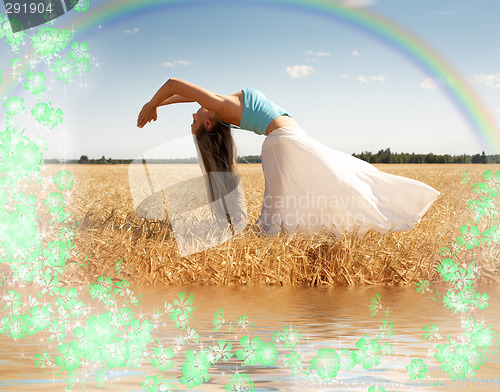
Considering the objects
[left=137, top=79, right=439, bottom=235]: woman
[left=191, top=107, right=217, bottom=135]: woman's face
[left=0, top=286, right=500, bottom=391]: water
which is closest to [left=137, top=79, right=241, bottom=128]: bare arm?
[left=137, top=79, right=439, bottom=235]: woman

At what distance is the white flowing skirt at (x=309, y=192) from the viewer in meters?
4.86

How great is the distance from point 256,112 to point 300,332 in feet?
9.24

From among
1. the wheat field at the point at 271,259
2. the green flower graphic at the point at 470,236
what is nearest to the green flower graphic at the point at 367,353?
the wheat field at the point at 271,259

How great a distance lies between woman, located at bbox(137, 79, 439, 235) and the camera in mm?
4824

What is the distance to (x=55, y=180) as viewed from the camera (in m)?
3.67

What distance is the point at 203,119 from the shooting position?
17.0 ft

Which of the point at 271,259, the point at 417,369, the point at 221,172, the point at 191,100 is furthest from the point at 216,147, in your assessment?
the point at 417,369

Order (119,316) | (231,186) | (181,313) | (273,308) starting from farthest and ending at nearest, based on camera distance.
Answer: (231,186) → (273,308) → (181,313) → (119,316)

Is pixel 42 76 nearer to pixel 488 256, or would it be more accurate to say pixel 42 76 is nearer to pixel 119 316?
pixel 119 316

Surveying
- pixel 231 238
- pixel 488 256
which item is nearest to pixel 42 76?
pixel 231 238

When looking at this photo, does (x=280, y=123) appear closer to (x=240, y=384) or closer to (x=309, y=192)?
(x=309, y=192)

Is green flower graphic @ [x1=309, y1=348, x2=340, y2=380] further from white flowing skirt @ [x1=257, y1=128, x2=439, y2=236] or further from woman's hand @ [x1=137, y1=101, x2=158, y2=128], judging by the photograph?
woman's hand @ [x1=137, y1=101, x2=158, y2=128]

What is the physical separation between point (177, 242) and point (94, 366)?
248 centimetres

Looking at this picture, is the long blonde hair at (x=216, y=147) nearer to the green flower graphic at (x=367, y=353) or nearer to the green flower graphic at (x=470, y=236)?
the green flower graphic at (x=470, y=236)
